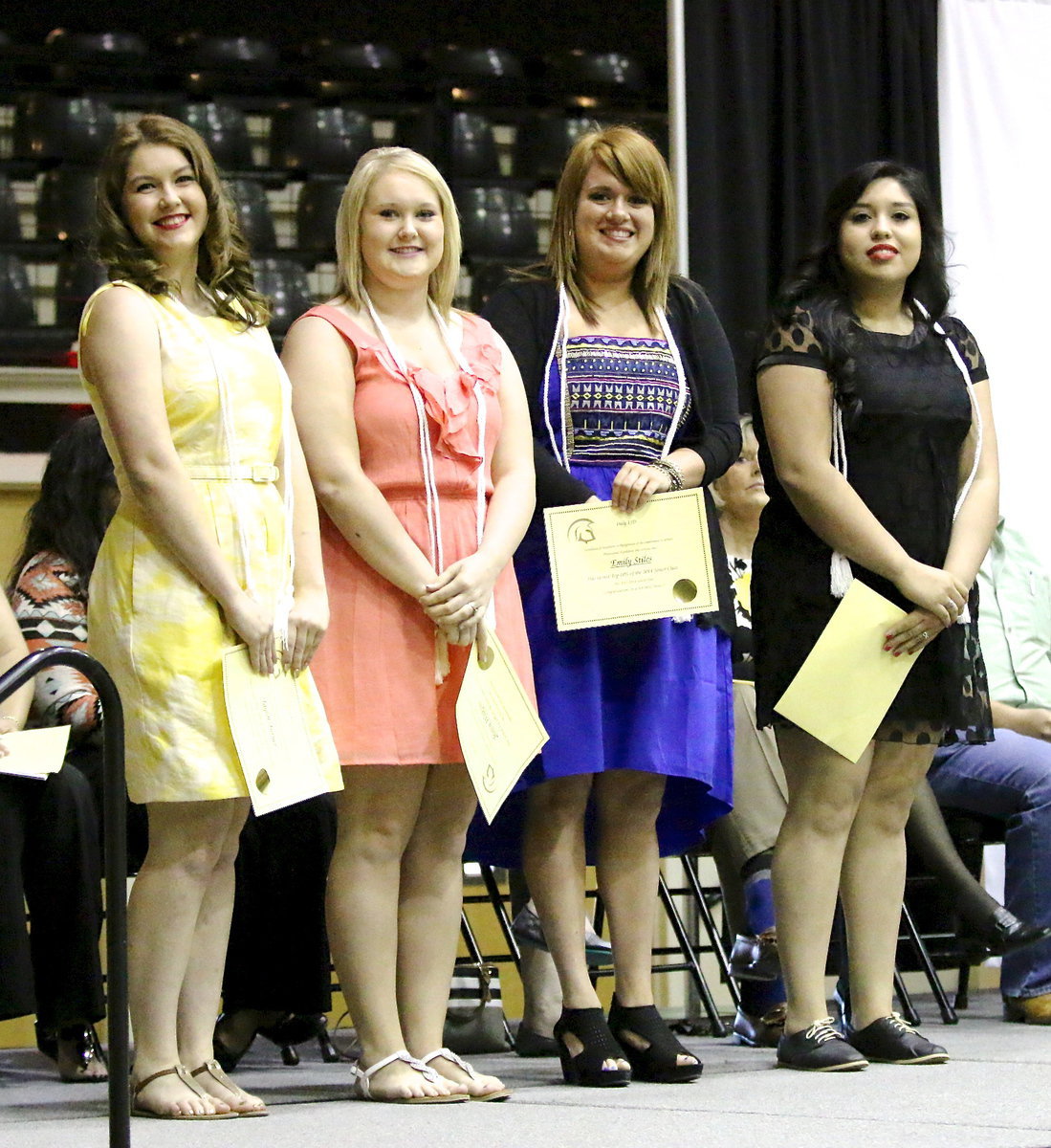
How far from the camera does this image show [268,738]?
234cm

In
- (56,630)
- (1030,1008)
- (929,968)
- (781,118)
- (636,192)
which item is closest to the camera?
(636,192)

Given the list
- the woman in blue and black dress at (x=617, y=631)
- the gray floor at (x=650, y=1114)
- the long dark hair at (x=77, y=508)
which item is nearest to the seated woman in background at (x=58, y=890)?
the gray floor at (x=650, y=1114)

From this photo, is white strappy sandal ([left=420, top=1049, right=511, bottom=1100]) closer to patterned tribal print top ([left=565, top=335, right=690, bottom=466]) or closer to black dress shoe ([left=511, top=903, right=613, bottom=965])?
black dress shoe ([left=511, top=903, right=613, bottom=965])

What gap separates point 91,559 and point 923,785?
5.90ft

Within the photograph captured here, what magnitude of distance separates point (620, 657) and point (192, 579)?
700mm

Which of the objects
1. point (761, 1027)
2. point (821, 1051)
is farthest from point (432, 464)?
point (761, 1027)

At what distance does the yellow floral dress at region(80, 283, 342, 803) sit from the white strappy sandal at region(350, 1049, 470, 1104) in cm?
38

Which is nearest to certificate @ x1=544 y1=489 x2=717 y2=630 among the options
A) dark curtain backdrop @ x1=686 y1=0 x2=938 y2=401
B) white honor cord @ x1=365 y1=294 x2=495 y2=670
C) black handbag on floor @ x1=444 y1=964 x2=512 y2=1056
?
white honor cord @ x1=365 y1=294 x2=495 y2=670

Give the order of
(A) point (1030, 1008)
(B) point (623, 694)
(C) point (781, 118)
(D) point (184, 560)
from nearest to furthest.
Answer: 1. (D) point (184, 560)
2. (B) point (623, 694)
3. (A) point (1030, 1008)
4. (C) point (781, 118)

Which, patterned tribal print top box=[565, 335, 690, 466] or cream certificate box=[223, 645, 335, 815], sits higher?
patterned tribal print top box=[565, 335, 690, 466]

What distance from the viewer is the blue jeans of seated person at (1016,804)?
12.1 feet

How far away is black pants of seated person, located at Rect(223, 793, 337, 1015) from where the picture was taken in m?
3.07

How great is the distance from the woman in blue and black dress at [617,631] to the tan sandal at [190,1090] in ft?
1.84

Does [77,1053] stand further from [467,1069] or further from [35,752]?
[467,1069]
